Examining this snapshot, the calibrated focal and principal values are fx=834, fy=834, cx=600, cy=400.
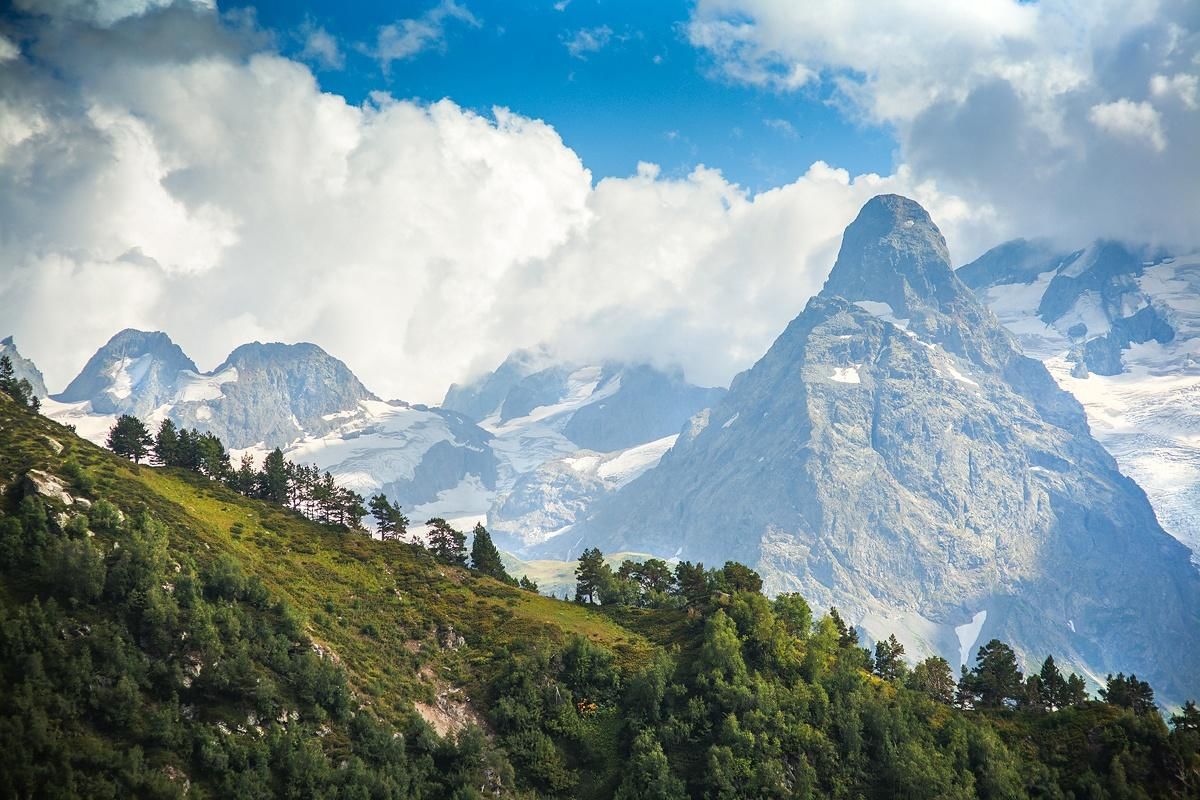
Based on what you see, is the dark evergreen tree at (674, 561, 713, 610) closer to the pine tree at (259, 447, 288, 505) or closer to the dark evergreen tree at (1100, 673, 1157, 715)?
the dark evergreen tree at (1100, 673, 1157, 715)

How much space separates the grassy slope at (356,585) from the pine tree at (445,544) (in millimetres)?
8310

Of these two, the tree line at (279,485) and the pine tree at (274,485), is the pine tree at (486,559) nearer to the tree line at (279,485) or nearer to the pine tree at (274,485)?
the tree line at (279,485)

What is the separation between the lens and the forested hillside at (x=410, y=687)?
237 ft

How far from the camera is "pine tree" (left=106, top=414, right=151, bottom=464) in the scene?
14625 centimetres

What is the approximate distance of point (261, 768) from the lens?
74.3 meters

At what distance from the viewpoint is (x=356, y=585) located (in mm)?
121312

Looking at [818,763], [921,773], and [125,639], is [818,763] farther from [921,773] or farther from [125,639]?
[125,639]

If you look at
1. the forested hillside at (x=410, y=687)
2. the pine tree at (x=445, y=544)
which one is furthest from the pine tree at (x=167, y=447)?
the pine tree at (x=445, y=544)

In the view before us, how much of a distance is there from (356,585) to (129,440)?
56894 millimetres

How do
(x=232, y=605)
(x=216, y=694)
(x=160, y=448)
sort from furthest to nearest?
(x=160, y=448)
(x=232, y=605)
(x=216, y=694)

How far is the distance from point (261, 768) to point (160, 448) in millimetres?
93825

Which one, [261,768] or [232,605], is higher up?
[232,605]

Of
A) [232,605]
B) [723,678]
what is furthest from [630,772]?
[232,605]

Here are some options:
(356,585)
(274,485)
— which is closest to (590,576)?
(356,585)
